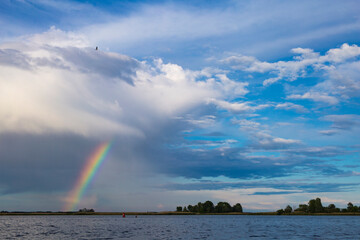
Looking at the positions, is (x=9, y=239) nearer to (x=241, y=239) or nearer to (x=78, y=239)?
(x=78, y=239)

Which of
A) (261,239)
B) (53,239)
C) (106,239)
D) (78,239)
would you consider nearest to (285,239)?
(261,239)

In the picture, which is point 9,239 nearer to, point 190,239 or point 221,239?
point 190,239

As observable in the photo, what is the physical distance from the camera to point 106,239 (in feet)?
248

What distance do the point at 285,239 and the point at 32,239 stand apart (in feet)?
187

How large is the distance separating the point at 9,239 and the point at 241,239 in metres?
52.2

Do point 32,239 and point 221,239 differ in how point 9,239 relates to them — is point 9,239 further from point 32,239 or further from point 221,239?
point 221,239

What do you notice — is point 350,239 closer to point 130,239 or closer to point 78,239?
point 130,239

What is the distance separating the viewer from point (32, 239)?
76.2 m

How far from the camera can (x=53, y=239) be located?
77.2m

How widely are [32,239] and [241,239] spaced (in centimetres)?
4727

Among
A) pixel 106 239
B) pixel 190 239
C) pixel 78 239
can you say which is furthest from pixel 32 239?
pixel 190 239

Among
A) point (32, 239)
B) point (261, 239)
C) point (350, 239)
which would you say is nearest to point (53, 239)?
point (32, 239)

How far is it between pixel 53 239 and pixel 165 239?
25468 mm

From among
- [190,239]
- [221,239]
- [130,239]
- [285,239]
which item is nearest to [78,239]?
[130,239]
